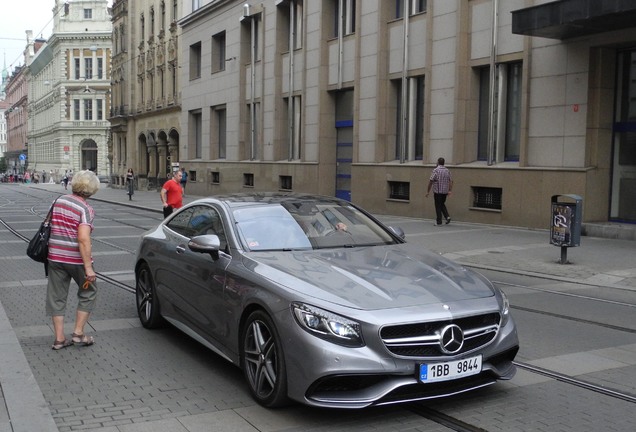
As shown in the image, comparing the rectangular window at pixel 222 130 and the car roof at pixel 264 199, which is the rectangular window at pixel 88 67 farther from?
the car roof at pixel 264 199

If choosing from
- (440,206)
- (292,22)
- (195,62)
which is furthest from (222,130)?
(440,206)

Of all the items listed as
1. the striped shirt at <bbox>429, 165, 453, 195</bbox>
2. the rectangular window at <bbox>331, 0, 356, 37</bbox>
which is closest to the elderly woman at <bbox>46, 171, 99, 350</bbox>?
the striped shirt at <bbox>429, 165, 453, 195</bbox>

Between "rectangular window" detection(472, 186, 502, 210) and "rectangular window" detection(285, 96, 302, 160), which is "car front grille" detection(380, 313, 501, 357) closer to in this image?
→ "rectangular window" detection(472, 186, 502, 210)

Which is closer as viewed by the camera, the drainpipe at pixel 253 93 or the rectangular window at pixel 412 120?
the rectangular window at pixel 412 120

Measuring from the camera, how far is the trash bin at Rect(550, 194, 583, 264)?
12.5 metres

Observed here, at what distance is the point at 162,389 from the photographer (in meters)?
5.67

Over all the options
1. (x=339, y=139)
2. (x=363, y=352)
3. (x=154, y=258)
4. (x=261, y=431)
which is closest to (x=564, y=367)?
(x=363, y=352)

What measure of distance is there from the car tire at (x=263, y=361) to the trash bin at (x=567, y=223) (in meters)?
8.53

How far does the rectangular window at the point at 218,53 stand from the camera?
3819cm

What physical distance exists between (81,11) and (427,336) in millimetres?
97320

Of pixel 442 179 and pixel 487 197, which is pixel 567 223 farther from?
pixel 487 197

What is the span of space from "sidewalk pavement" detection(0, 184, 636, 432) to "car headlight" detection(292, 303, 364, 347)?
1066 millimetres

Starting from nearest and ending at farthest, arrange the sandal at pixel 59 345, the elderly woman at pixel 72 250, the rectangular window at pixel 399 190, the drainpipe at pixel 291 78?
the elderly woman at pixel 72 250, the sandal at pixel 59 345, the rectangular window at pixel 399 190, the drainpipe at pixel 291 78

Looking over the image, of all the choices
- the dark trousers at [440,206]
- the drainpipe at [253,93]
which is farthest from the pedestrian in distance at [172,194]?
the drainpipe at [253,93]
